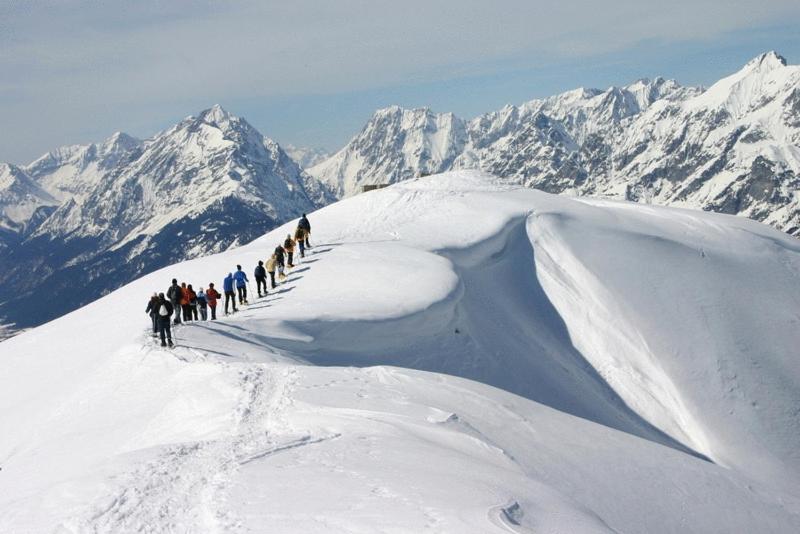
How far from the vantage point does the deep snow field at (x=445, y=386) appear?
14.9m

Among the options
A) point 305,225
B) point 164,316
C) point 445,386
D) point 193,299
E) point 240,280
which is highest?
point 164,316

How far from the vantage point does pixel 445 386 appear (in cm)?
2662

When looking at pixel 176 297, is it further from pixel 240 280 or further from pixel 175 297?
pixel 240 280

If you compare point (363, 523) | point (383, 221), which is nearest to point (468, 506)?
point (363, 523)

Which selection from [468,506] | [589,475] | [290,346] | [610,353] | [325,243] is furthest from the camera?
[325,243]

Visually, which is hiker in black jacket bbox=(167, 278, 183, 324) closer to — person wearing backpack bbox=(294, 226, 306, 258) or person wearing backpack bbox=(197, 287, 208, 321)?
person wearing backpack bbox=(197, 287, 208, 321)

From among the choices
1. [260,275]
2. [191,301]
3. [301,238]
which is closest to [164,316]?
[191,301]

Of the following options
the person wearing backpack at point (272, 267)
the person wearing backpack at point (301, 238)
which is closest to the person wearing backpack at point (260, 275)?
the person wearing backpack at point (272, 267)

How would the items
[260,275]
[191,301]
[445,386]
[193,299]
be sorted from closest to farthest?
[445,386]
[191,301]
[193,299]
[260,275]

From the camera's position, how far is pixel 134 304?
138 feet

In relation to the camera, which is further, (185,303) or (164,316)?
(185,303)

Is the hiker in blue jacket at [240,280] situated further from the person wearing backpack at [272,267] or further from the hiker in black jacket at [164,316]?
the hiker in black jacket at [164,316]

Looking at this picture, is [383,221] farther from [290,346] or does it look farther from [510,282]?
[290,346]

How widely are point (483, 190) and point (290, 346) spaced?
117ft
